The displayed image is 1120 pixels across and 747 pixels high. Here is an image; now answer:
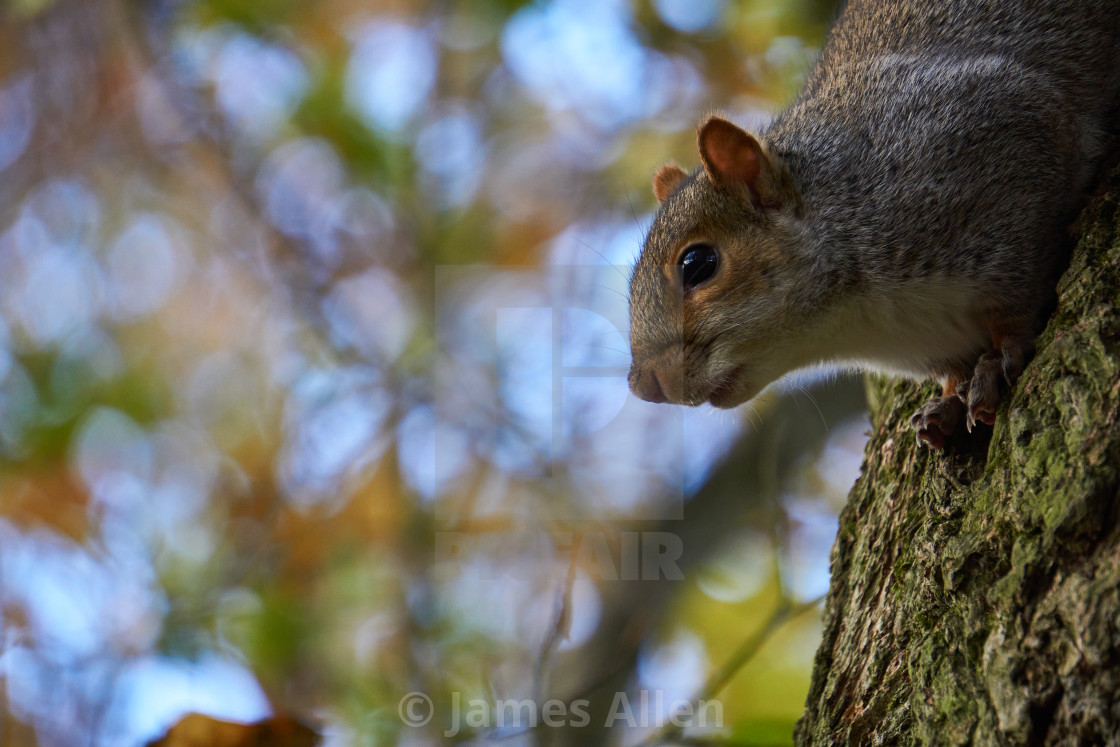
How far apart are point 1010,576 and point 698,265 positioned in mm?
1224

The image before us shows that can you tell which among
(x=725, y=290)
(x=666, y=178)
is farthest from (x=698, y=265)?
(x=666, y=178)

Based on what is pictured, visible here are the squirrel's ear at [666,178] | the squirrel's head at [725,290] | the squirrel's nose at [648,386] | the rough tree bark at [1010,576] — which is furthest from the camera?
the squirrel's ear at [666,178]

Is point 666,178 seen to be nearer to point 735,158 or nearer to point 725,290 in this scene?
point 735,158

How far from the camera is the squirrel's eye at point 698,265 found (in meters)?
2.61

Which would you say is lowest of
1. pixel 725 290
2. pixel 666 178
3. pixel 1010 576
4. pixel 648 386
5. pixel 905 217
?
pixel 1010 576

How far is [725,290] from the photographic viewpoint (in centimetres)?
252

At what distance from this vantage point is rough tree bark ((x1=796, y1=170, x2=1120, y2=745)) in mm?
1493

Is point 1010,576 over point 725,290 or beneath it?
beneath

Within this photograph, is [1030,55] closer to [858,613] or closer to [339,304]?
[858,613]

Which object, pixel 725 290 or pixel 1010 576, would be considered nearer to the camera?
pixel 1010 576

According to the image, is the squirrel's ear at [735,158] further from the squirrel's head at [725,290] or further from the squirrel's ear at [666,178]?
the squirrel's ear at [666,178]

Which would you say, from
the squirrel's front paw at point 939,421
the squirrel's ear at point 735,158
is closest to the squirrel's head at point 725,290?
the squirrel's ear at point 735,158

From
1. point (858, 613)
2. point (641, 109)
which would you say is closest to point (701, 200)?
point (858, 613)

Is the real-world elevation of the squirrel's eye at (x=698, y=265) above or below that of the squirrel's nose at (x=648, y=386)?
above
